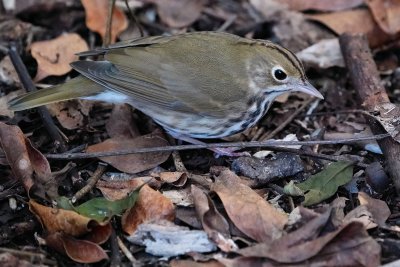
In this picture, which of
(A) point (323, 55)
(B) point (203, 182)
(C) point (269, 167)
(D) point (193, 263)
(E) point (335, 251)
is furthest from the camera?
(A) point (323, 55)

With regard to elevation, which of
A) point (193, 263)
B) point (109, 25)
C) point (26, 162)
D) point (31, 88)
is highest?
point (109, 25)

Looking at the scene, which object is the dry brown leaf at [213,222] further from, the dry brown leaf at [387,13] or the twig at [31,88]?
the dry brown leaf at [387,13]

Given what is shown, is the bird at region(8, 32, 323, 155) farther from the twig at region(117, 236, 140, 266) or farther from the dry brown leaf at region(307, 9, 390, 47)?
the dry brown leaf at region(307, 9, 390, 47)

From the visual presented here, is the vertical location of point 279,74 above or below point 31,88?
above

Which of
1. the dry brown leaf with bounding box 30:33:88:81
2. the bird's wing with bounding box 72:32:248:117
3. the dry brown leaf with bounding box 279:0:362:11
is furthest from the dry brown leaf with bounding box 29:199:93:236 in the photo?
the dry brown leaf with bounding box 279:0:362:11

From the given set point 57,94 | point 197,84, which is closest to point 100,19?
point 57,94

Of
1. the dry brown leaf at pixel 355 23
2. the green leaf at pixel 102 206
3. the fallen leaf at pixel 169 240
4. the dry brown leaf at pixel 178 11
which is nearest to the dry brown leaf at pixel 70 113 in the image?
the green leaf at pixel 102 206

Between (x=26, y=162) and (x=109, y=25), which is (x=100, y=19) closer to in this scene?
(x=109, y=25)
